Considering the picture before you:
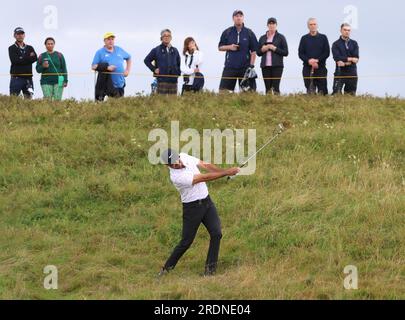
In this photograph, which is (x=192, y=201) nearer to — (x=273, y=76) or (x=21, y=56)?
(x=273, y=76)

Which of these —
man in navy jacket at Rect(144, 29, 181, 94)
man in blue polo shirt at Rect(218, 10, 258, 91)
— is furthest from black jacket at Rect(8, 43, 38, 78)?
man in blue polo shirt at Rect(218, 10, 258, 91)

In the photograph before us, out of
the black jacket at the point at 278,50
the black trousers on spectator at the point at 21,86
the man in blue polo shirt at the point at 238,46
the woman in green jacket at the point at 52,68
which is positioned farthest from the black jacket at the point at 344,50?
the black trousers on spectator at the point at 21,86

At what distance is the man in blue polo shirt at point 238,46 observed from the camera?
2056 cm

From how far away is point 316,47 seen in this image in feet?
67.6

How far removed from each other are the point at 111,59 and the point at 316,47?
4706mm

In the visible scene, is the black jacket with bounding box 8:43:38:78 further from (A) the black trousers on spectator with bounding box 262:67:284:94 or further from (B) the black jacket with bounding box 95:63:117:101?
(A) the black trousers on spectator with bounding box 262:67:284:94

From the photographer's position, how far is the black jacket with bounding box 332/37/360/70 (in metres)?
20.8

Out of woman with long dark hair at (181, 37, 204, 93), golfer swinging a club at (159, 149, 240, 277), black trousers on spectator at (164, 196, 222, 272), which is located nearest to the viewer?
golfer swinging a club at (159, 149, 240, 277)

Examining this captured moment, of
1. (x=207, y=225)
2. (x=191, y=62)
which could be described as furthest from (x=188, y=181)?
(x=191, y=62)

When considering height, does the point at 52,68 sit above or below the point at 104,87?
above

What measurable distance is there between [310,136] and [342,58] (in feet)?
9.29

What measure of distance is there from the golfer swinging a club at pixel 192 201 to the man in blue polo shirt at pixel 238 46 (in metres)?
7.37
